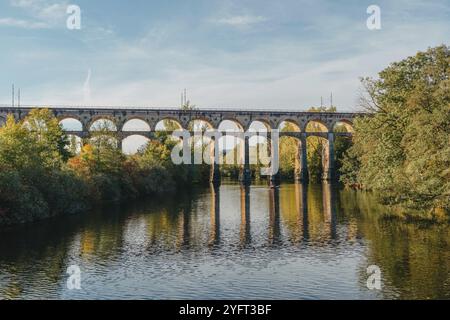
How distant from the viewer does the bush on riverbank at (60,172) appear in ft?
115

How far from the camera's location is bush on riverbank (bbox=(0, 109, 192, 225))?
35000 mm

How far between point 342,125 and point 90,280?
8293 cm

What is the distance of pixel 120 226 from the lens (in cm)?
3438

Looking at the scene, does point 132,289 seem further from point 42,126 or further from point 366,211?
point 42,126

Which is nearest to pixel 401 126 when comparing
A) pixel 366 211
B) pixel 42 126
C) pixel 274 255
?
pixel 366 211

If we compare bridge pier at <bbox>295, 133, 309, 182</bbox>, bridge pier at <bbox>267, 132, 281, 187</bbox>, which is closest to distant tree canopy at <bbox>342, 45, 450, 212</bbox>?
bridge pier at <bbox>267, 132, 281, 187</bbox>

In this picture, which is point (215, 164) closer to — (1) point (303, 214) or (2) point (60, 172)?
(2) point (60, 172)

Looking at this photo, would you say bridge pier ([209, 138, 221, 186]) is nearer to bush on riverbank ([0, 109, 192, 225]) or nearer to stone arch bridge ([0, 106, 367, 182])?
stone arch bridge ([0, 106, 367, 182])

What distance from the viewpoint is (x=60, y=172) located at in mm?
41438

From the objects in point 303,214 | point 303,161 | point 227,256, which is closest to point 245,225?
point 303,214

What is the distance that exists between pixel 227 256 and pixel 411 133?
13946 mm

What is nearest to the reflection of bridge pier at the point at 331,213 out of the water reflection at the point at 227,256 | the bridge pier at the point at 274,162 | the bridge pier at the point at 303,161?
the water reflection at the point at 227,256

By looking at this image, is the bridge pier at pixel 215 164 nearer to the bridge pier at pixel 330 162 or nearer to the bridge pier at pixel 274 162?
the bridge pier at pixel 274 162

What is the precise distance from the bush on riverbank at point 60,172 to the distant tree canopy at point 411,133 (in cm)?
2334
